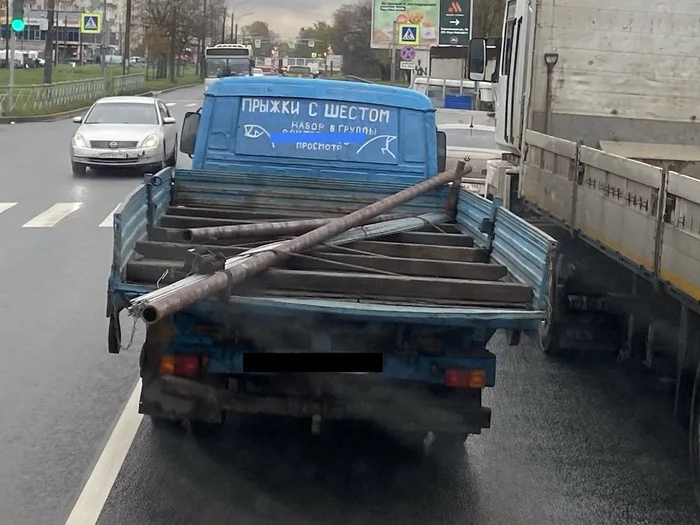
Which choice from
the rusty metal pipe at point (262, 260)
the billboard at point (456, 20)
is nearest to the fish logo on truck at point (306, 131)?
the rusty metal pipe at point (262, 260)

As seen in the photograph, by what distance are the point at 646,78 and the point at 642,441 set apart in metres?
3.61

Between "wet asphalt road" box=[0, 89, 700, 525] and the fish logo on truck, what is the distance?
186cm

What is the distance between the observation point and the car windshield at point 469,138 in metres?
15.4

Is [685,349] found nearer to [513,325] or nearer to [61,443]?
[513,325]

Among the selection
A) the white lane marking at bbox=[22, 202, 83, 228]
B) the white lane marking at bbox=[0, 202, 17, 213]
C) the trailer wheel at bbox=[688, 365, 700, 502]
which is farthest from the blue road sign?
the trailer wheel at bbox=[688, 365, 700, 502]

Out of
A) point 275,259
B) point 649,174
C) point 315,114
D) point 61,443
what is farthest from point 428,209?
point 61,443

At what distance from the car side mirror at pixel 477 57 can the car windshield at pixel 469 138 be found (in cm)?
401

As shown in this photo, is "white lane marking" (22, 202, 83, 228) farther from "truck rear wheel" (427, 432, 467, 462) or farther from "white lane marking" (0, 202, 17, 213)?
"truck rear wheel" (427, 432, 467, 462)

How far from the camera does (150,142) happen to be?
21.1 meters

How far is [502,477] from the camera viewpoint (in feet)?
18.9

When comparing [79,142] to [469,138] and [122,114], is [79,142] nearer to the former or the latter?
[122,114]

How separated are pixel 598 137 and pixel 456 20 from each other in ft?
145

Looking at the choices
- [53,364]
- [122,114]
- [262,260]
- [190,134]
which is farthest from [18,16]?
[262,260]

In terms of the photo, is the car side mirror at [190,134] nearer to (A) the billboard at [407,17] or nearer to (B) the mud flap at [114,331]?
(B) the mud flap at [114,331]
